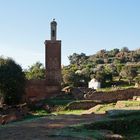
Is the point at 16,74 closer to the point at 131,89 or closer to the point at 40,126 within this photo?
the point at 131,89

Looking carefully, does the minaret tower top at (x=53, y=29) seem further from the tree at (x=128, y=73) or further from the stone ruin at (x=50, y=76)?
the tree at (x=128, y=73)

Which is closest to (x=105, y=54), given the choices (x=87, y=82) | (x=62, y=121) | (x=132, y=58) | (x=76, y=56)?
(x=76, y=56)

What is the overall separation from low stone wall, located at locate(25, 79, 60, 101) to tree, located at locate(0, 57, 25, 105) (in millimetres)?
4420

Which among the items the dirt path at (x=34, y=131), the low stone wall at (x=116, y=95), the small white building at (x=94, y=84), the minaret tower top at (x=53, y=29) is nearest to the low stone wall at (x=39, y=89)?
the minaret tower top at (x=53, y=29)

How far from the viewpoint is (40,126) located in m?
14.7

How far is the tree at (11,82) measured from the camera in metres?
41.8

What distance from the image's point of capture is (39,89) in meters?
48.2

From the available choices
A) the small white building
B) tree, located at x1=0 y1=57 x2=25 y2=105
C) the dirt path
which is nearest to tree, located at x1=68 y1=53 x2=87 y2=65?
the small white building

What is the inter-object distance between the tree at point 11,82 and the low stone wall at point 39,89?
442 cm

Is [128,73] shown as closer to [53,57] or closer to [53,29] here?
[53,29]

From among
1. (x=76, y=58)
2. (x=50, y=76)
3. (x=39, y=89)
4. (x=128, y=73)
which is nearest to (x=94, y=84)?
(x=128, y=73)

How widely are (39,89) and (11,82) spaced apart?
689 centimetres

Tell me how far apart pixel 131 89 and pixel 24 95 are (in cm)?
1265

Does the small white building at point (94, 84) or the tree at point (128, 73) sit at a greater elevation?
the tree at point (128, 73)
